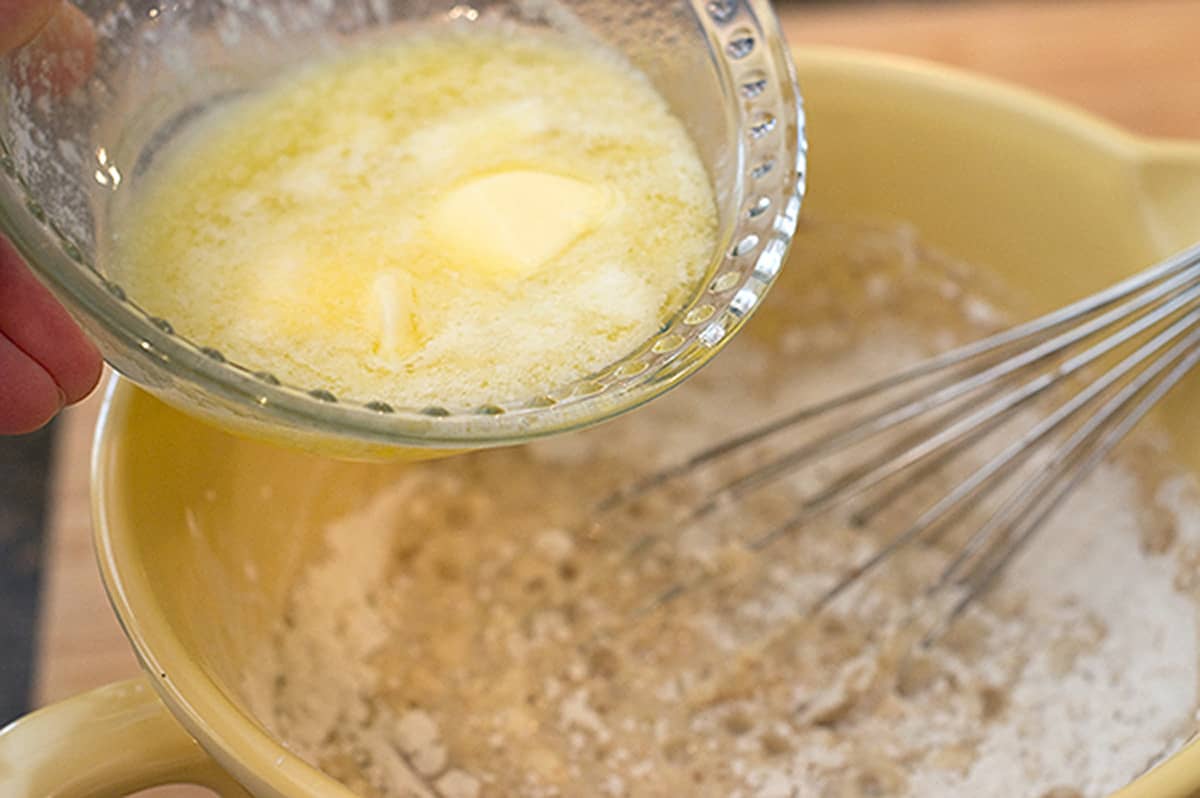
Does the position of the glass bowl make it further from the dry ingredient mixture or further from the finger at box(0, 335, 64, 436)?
the dry ingredient mixture

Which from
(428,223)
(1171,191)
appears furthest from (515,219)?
(1171,191)

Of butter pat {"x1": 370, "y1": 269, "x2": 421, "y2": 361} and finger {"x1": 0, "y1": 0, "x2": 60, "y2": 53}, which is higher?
finger {"x1": 0, "y1": 0, "x2": 60, "y2": 53}

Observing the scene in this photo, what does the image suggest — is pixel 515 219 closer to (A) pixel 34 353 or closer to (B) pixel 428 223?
(B) pixel 428 223

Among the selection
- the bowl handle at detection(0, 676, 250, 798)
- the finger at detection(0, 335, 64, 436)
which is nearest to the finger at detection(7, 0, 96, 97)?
the finger at detection(0, 335, 64, 436)

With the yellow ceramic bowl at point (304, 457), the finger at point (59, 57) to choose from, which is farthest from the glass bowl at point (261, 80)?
the yellow ceramic bowl at point (304, 457)

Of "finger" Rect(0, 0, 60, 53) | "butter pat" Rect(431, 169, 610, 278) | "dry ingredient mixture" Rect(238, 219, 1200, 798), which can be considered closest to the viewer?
"finger" Rect(0, 0, 60, 53)

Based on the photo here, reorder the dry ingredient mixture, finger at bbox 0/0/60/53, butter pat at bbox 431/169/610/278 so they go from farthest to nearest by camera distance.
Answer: the dry ingredient mixture → butter pat at bbox 431/169/610/278 → finger at bbox 0/0/60/53

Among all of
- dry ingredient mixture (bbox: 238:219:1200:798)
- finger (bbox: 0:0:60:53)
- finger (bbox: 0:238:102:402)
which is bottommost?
dry ingredient mixture (bbox: 238:219:1200:798)

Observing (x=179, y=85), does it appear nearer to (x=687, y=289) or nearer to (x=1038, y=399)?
(x=687, y=289)
